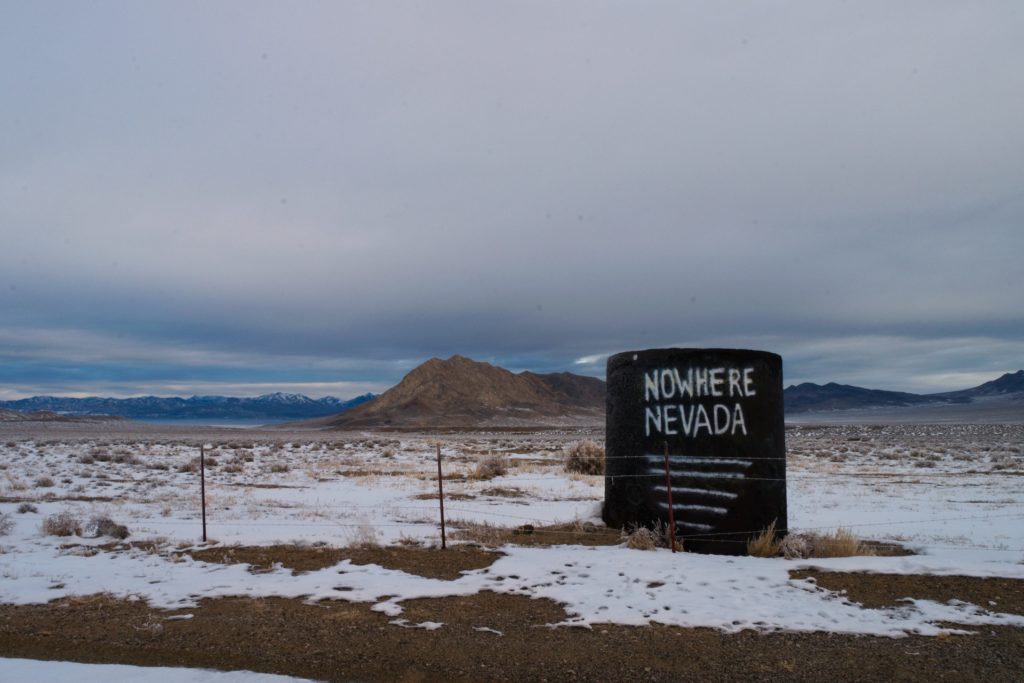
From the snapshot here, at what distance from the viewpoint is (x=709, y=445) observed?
9.71 m

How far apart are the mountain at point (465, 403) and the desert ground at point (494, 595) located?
9443 cm

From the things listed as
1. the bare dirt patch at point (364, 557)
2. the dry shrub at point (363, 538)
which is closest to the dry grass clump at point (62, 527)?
the bare dirt patch at point (364, 557)

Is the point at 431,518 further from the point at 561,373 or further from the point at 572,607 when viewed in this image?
the point at 561,373

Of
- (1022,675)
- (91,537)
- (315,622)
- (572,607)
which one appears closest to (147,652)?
(315,622)

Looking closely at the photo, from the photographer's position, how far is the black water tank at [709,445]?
9.59 meters

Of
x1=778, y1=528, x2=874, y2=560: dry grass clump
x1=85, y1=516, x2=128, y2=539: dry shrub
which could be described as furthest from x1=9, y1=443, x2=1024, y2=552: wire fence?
x1=85, y1=516, x2=128, y2=539: dry shrub

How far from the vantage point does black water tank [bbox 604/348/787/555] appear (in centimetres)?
959

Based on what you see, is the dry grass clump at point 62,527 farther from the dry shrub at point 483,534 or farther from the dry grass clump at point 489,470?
the dry grass clump at point 489,470

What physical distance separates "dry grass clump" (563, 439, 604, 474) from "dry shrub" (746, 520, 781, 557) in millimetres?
12556

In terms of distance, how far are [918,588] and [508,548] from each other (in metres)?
5.02

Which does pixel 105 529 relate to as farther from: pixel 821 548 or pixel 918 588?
pixel 918 588

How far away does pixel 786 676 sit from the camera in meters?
5.45

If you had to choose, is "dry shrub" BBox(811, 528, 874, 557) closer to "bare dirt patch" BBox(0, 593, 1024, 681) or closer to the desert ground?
the desert ground

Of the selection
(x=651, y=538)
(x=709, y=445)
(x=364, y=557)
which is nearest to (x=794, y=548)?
(x=709, y=445)
